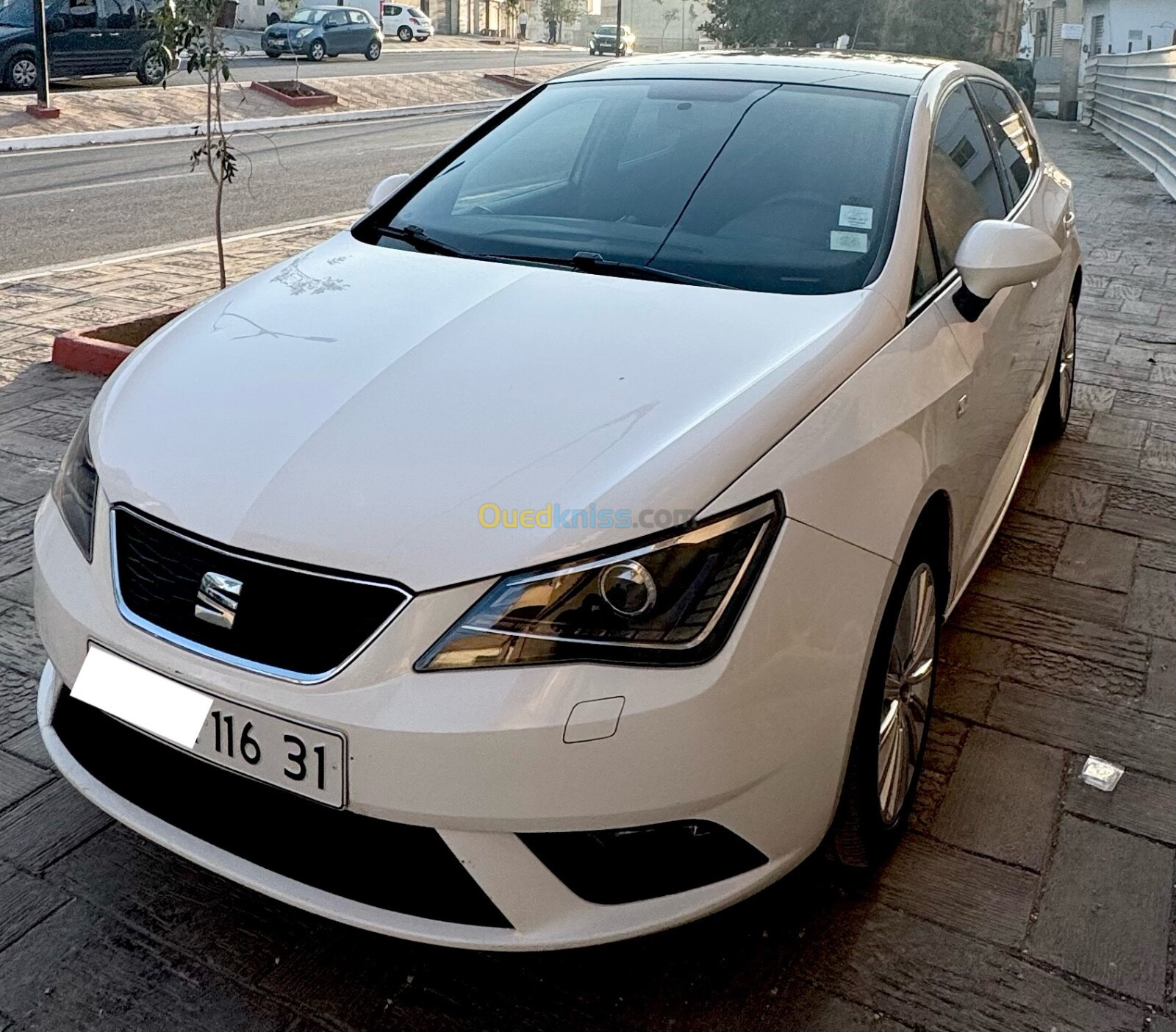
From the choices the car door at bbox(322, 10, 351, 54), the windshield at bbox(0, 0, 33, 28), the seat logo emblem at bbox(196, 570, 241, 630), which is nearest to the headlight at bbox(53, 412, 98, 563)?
the seat logo emblem at bbox(196, 570, 241, 630)

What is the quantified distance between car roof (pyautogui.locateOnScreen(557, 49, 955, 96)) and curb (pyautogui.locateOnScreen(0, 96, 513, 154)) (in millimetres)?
8835

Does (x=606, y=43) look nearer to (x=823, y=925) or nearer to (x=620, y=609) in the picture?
(x=823, y=925)

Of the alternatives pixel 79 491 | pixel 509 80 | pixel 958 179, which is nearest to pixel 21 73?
pixel 509 80

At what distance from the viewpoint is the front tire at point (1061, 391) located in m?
4.69

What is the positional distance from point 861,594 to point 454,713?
711mm

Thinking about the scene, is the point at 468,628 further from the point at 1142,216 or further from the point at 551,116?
the point at 1142,216

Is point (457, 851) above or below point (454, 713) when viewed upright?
below

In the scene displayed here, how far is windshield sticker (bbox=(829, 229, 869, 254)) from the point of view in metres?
2.70

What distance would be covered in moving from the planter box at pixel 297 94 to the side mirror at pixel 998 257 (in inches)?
818

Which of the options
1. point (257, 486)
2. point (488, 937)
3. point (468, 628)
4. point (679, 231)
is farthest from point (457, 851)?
point (679, 231)

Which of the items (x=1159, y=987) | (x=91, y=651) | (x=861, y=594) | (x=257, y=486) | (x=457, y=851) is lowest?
(x=1159, y=987)

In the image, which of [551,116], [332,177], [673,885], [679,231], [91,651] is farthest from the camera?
[332,177]

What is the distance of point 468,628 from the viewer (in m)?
1.80

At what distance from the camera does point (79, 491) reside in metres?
2.27
